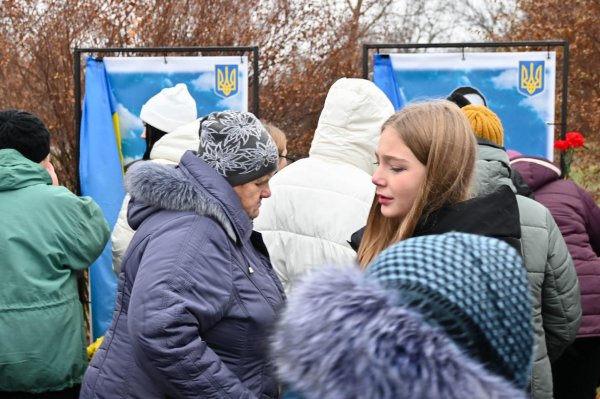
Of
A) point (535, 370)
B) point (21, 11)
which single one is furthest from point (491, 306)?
point (21, 11)

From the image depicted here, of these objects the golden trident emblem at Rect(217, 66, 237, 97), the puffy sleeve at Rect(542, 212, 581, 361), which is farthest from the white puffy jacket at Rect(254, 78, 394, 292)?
the golden trident emblem at Rect(217, 66, 237, 97)

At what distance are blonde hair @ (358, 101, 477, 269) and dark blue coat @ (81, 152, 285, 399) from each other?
530 mm

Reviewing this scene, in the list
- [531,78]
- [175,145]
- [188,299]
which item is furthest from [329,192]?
[531,78]

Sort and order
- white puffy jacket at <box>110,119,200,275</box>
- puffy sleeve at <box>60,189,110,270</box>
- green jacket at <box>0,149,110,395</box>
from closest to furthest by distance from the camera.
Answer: green jacket at <box>0,149,110,395</box> → puffy sleeve at <box>60,189,110,270</box> → white puffy jacket at <box>110,119,200,275</box>

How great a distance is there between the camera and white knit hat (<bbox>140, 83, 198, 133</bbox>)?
14.2 ft

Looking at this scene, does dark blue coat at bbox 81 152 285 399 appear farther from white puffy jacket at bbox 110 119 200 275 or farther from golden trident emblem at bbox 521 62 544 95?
golden trident emblem at bbox 521 62 544 95

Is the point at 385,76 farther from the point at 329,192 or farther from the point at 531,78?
the point at 329,192

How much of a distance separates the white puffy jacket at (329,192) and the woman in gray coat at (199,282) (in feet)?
1.76

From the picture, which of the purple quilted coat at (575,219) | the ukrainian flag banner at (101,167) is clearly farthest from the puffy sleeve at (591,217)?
the ukrainian flag banner at (101,167)

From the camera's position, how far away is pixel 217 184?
2.50 m

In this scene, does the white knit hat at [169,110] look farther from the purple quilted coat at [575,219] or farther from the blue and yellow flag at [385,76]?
the purple quilted coat at [575,219]

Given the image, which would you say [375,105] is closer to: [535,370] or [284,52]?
[535,370]

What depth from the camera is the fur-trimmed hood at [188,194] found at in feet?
7.97

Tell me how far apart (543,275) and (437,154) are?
84cm
